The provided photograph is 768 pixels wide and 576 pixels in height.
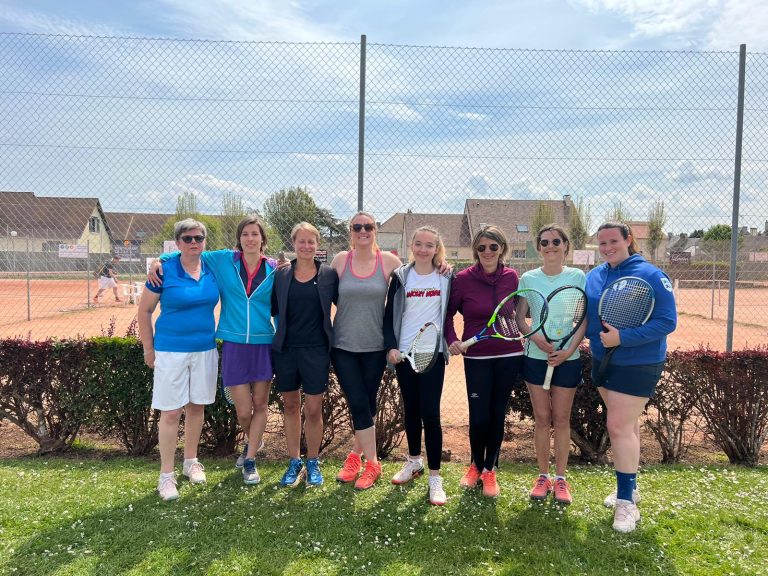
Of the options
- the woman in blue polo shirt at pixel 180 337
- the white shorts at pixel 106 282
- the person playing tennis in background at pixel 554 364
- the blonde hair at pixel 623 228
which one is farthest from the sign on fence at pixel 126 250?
the white shorts at pixel 106 282

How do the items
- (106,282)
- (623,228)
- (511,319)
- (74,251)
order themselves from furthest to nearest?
(106,282) < (74,251) < (511,319) < (623,228)

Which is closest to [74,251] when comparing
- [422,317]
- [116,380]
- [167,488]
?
[116,380]

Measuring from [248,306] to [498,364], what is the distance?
2.07 meters

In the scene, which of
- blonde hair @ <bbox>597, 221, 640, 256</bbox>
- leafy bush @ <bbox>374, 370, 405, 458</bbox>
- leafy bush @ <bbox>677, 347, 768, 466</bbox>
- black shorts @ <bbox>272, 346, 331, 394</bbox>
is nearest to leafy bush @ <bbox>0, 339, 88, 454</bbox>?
black shorts @ <bbox>272, 346, 331, 394</bbox>

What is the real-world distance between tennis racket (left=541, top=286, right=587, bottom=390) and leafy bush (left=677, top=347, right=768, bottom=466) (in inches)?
74.3

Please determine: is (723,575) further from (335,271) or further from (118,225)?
(118,225)

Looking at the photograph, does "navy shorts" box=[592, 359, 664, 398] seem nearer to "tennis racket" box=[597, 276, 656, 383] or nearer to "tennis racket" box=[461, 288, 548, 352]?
"tennis racket" box=[597, 276, 656, 383]

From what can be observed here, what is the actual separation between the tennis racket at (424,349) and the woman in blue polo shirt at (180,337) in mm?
1650

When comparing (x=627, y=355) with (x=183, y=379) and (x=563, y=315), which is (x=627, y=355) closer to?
(x=563, y=315)

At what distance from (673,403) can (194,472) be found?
4535 millimetres

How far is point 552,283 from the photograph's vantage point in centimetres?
404

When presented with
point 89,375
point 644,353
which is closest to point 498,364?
point 644,353

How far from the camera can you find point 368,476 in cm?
441

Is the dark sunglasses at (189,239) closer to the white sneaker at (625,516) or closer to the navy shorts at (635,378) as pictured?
the navy shorts at (635,378)
